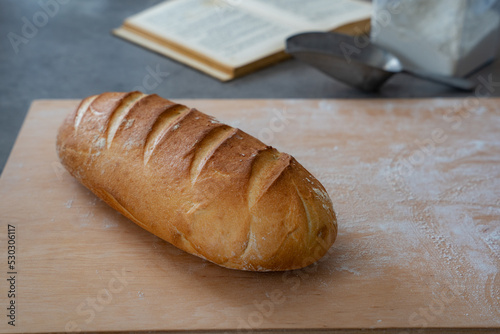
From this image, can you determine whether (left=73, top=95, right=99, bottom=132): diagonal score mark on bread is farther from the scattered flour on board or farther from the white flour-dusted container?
the white flour-dusted container

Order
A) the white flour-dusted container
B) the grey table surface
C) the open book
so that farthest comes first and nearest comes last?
the open book → the grey table surface → the white flour-dusted container

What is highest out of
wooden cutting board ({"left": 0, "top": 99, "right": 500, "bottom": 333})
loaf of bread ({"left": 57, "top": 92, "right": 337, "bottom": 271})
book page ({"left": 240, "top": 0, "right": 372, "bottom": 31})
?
book page ({"left": 240, "top": 0, "right": 372, "bottom": 31})

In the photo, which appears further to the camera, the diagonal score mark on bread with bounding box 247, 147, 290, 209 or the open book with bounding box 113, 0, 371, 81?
the open book with bounding box 113, 0, 371, 81

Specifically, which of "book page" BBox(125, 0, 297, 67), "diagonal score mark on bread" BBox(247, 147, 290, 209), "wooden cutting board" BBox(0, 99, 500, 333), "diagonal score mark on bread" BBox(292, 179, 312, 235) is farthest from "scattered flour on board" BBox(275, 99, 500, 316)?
"book page" BBox(125, 0, 297, 67)

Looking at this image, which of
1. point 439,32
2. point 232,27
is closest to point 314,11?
point 232,27

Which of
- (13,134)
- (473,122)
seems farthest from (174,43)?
(473,122)

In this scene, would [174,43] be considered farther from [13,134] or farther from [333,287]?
[333,287]
